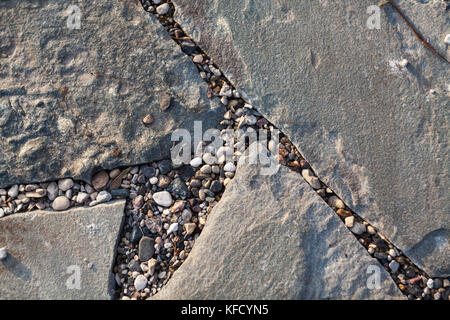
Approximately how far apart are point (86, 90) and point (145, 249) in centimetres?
76

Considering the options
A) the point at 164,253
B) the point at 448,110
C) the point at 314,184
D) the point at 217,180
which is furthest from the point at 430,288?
the point at 164,253

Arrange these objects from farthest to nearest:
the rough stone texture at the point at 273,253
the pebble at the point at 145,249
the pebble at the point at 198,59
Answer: the pebble at the point at 198,59
the pebble at the point at 145,249
the rough stone texture at the point at 273,253

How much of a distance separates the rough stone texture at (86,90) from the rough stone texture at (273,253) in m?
0.42

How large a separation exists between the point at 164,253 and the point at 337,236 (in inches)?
29.5

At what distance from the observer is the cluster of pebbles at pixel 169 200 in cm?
183

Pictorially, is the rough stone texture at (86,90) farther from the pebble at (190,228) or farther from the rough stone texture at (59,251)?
the pebble at (190,228)

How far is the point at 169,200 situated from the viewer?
189 cm

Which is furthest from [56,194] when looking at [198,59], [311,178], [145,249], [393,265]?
[393,265]

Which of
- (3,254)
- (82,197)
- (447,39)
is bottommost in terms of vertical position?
(3,254)

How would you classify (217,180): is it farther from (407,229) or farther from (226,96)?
(407,229)

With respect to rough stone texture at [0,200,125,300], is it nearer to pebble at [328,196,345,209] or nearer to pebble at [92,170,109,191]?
pebble at [92,170,109,191]

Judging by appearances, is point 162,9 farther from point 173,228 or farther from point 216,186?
point 173,228

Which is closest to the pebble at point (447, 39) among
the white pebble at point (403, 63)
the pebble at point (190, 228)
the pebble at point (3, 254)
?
the white pebble at point (403, 63)

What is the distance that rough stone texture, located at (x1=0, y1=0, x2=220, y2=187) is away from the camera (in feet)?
6.21
